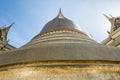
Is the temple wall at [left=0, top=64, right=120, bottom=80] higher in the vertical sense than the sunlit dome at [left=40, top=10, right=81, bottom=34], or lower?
lower

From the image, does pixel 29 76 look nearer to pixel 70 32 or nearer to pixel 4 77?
pixel 4 77

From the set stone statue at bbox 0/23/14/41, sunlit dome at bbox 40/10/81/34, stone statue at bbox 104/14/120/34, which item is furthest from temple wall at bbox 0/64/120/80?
stone statue at bbox 104/14/120/34

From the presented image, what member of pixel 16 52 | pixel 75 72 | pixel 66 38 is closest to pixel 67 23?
pixel 66 38

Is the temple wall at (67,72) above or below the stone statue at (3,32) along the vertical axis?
above

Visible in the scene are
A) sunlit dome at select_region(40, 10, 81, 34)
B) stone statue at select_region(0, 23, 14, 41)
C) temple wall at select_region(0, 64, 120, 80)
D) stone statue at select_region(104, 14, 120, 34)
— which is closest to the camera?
temple wall at select_region(0, 64, 120, 80)

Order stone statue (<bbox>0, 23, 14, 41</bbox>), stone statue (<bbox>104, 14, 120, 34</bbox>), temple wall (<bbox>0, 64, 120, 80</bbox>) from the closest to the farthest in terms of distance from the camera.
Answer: temple wall (<bbox>0, 64, 120, 80</bbox>)
stone statue (<bbox>0, 23, 14, 41</bbox>)
stone statue (<bbox>104, 14, 120, 34</bbox>)

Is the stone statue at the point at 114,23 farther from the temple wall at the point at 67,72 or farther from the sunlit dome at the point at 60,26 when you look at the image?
the temple wall at the point at 67,72

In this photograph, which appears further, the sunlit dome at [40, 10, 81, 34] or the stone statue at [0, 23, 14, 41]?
the stone statue at [0, 23, 14, 41]

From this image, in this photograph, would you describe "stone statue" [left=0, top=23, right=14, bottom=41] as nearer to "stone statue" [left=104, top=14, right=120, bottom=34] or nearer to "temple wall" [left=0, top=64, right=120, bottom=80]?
"stone statue" [left=104, top=14, right=120, bottom=34]

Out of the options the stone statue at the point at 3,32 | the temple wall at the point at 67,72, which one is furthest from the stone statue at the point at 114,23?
the temple wall at the point at 67,72

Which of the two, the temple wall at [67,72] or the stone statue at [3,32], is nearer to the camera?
the temple wall at [67,72]

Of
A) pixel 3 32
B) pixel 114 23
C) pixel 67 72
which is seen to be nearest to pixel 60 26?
pixel 67 72

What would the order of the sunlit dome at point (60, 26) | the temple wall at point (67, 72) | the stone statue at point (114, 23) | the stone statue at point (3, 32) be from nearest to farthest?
the temple wall at point (67, 72) < the sunlit dome at point (60, 26) < the stone statue at point (3, 32) < the stone statue at point (114, 23)

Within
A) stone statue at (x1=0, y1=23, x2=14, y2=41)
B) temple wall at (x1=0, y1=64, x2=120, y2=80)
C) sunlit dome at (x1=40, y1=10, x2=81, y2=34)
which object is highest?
sunlit dome at (x1=40, y1=10, x2=81, y2=34)
